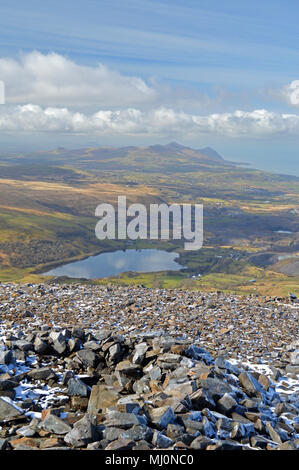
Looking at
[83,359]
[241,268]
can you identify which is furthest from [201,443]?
[241,268]

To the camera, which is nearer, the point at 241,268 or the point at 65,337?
the point at 65,337

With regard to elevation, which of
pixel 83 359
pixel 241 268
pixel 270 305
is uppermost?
pixel 83 359

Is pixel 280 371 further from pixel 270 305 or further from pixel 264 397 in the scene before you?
pixel 270 305
